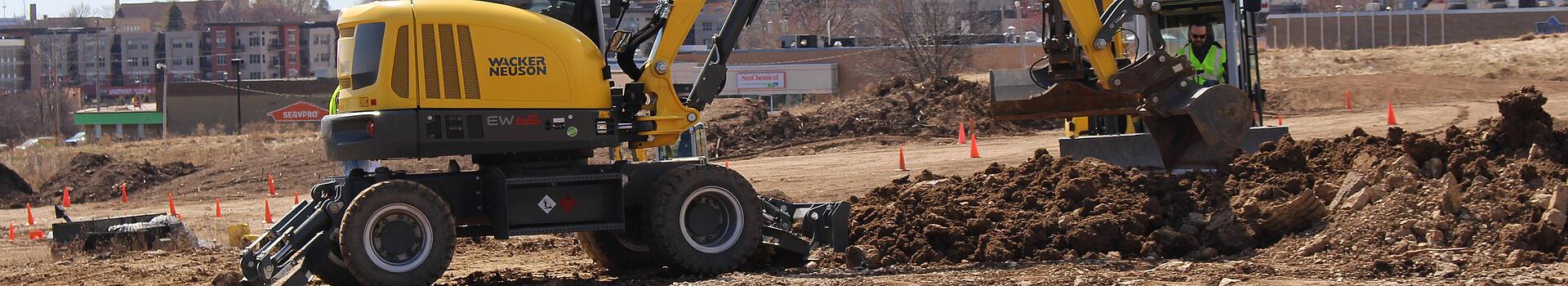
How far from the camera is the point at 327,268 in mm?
10570

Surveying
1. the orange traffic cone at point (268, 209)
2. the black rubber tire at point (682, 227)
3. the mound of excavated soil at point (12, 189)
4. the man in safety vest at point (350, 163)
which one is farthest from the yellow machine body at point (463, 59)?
the mound of excavated soil at point (12, 189)

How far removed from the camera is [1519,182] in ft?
37.3

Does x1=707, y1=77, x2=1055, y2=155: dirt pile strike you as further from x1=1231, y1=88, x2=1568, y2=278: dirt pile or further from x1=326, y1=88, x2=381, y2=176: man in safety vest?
x1=1231, y1=88, x2=1568, y2=278: dirt pile

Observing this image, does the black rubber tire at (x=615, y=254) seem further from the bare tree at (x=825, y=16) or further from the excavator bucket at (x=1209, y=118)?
the bare tree at (x=825, y=16)

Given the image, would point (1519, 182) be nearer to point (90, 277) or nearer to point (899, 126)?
point (90, 277)

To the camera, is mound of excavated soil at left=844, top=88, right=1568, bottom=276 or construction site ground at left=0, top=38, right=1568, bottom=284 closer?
mound of excavated soil at left=844, top=88, right=1568, bottom=276

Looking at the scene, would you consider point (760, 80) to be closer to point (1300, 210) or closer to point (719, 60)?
point (719, 60)

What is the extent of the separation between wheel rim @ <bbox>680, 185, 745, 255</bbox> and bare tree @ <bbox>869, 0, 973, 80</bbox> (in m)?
46.5

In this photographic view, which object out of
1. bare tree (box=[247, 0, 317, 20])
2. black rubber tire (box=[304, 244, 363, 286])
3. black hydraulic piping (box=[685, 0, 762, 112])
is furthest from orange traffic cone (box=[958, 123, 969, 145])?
bare tree (box=[247, 0, 317, 20])

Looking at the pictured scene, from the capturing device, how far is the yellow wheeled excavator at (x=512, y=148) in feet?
34.0

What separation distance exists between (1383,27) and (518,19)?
74.7 meters

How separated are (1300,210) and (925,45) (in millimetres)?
50249

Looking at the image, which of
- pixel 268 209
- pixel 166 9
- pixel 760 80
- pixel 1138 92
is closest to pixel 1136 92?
pixel 1138 92

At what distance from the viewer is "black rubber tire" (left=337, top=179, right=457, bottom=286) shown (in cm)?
1018
